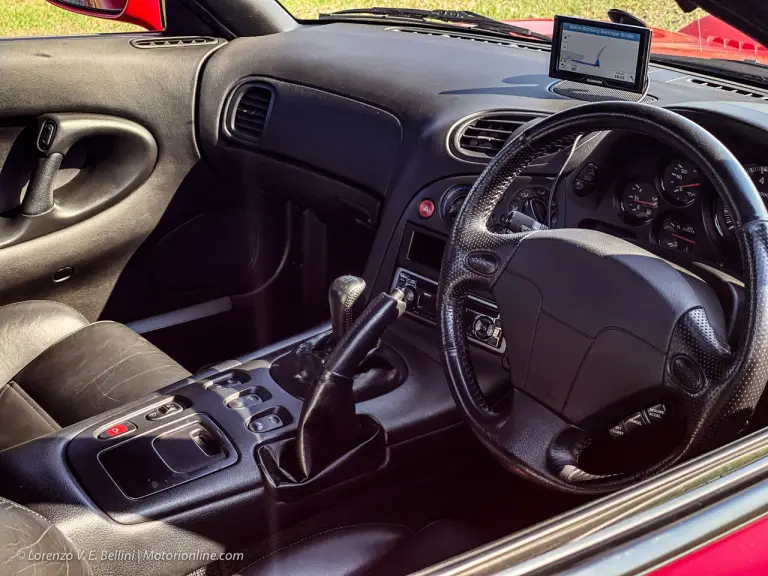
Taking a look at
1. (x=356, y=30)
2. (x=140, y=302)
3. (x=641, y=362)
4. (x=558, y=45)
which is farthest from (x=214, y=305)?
(x=641, y=362)

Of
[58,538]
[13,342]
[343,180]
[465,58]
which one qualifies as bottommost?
[13,342]

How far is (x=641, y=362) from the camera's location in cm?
132

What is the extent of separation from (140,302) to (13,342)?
593 millimetres

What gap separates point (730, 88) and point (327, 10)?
4.83 ft

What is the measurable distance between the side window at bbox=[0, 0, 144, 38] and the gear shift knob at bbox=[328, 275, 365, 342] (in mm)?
1366

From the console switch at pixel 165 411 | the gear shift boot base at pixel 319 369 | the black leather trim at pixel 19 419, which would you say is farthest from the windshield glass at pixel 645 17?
the black leather trim at pixel 19 419

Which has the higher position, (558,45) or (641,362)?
(558,45)

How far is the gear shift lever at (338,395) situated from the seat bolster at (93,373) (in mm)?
505

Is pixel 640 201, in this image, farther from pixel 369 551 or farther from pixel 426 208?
pixel 369 551

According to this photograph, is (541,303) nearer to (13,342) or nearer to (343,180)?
(343,180)

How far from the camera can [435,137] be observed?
6.96ft

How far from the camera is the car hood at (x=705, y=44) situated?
2.17 m

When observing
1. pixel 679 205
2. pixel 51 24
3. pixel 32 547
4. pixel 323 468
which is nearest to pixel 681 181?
pixel 679 205

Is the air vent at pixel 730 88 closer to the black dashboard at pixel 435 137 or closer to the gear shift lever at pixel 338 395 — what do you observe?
the black dashboard at pixel 435 137
